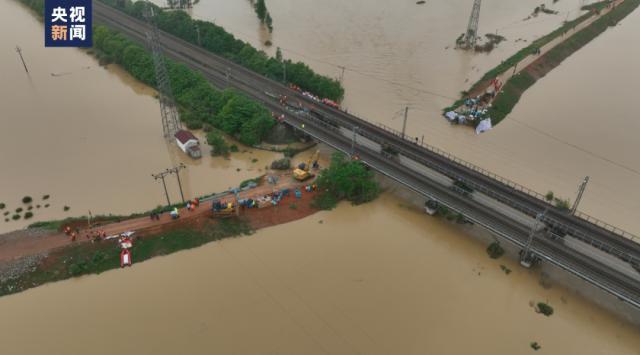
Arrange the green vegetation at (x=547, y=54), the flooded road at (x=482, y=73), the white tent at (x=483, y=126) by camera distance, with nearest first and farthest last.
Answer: the flooded road at (x=482, y=73)
the white tent at (x=483, y=126)
the green vegetation at (x=547, y=54)

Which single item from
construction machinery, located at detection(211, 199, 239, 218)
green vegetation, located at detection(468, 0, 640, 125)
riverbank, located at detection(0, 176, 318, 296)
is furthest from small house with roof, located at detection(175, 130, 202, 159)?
green vegetation, located at detection(468, 0, 640, 125)

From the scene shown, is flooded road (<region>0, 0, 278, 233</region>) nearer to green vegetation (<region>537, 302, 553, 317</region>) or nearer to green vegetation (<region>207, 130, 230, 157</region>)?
green vegetation (<region>207, 130, 230, 157</region>)

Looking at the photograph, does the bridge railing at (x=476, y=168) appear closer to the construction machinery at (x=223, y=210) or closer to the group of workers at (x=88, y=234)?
the construction machinery at (x=223, y=210)

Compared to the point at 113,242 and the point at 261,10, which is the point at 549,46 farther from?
the point at 113,242

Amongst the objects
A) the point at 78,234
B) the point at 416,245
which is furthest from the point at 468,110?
the point at 78,234

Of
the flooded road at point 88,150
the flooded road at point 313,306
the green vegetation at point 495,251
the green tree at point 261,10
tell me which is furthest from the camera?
the green tree at point 261,10

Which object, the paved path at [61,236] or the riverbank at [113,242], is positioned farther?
the paved path at [61,236]

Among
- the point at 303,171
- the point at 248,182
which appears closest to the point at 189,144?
the point at 248,182

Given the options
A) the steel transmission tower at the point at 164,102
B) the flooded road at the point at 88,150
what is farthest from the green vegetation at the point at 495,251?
the steel transmission tower at the point at 164,102
